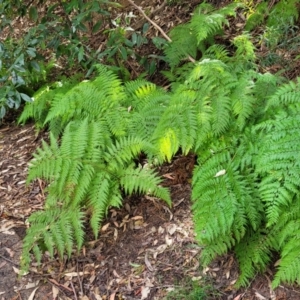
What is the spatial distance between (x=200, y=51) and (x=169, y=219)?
2.07 meters

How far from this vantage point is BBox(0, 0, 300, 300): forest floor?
9.60 ft

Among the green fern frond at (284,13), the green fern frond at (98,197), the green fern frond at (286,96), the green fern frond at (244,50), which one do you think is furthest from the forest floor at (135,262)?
the green fern frond at (284,13)

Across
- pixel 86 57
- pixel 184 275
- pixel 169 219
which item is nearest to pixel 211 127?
pixel 169 219

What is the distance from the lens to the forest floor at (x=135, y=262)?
2.93m

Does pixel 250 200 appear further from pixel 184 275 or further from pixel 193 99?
pixel 193 99

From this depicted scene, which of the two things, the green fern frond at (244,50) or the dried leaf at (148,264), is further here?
the green fern frond at (244,50)

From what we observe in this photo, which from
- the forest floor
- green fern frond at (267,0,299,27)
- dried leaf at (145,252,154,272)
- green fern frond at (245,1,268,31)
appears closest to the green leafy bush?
the forest floor

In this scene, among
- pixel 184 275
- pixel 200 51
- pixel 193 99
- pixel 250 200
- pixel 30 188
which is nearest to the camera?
pixel 250 200

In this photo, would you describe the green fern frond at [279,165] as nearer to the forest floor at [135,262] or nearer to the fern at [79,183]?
the forest floor at [135,262]

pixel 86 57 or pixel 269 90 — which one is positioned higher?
pixel 86 57

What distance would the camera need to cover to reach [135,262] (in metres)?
3.19

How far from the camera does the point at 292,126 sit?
280cm

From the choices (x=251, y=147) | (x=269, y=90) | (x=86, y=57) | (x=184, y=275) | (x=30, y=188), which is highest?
(x=86, y=57)

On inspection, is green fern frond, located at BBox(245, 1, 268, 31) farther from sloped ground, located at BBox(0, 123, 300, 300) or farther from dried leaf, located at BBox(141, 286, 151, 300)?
dried leaf, located at BBox(141, 286, 151, 300)
